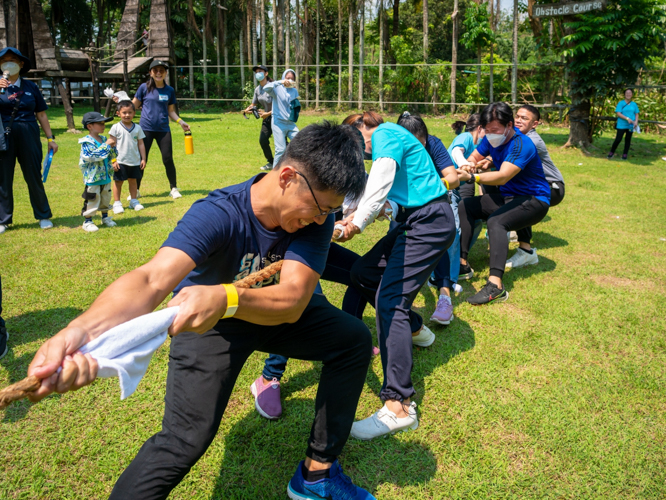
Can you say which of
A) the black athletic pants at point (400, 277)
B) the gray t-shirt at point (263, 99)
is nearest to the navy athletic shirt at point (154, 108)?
the gray t-shirt at point (263, 99)

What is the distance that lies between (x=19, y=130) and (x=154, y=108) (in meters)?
2.05

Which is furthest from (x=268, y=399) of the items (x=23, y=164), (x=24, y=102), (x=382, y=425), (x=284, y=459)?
(x=24, y=102)

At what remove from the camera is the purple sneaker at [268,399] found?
3102mm

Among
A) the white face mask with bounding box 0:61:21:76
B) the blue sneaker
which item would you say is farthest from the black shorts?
the blue sneaker

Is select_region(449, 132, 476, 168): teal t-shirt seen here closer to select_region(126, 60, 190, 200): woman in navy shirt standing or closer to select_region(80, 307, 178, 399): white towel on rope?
select_region(126, 60, 190, 200): woman in navy shirt standing

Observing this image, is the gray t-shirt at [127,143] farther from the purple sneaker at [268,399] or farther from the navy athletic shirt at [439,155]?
the purple sneaker at [268,399]

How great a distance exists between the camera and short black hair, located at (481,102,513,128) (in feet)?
16.1

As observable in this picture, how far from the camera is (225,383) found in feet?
7.20

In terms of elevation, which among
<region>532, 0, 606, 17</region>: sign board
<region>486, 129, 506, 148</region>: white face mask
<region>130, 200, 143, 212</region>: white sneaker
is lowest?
<region>130, 200, 143, 212</region>: white sneaker

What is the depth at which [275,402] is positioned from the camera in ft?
10.3

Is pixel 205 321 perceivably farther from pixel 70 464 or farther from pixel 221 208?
pixel 70 464

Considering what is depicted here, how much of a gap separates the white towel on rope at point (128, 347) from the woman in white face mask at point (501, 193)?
3800 millimetres

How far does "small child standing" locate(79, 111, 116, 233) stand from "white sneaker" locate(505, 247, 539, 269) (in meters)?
5.30

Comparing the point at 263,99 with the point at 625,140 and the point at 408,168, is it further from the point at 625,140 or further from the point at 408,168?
the point at 625,140
